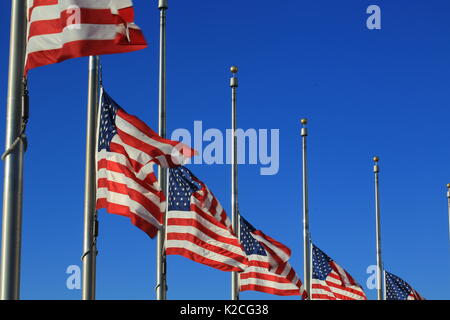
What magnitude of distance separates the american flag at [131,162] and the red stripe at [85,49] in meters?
4.30

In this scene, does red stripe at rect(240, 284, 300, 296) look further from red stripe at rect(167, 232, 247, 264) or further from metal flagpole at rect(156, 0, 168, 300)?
metal flagpole at rect(156, 0, 168, 300)

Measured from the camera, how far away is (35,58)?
1580 centimetres

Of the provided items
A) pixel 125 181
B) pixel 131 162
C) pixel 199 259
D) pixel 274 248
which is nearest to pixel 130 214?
pixel 125 181

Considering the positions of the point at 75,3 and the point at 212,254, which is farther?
the point at 212,254

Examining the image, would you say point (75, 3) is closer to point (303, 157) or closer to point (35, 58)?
point (35, 58)

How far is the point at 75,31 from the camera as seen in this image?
16.2 meters

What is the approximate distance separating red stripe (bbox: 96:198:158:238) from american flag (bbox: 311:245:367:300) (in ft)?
53.3

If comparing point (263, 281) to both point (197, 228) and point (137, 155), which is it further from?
point (137, 155)

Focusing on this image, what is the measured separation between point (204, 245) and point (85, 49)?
9856 mm

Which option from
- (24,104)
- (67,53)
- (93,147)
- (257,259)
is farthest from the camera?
(257,259)

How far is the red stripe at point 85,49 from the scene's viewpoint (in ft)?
51.9
